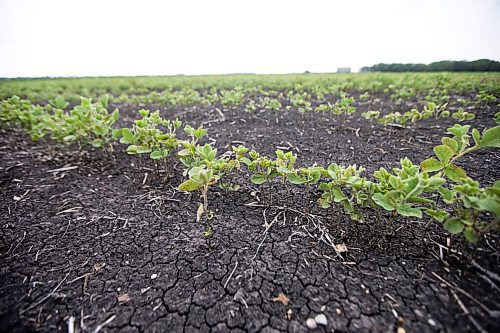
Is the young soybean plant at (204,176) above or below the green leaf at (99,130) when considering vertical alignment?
below

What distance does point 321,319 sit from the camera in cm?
101

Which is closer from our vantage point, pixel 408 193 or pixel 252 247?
pixel 408 193

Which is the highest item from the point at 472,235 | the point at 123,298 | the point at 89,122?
the point at 89,122

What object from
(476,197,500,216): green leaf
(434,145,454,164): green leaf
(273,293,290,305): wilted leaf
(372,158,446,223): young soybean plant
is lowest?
(273,293,290,305): wilted leaf

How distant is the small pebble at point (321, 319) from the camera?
1.00 m

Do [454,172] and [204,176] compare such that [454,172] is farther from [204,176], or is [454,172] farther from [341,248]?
[204,176]

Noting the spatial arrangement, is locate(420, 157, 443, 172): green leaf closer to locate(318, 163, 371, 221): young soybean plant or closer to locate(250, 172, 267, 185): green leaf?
locate(318, 163, 371, 221): young soybean plant

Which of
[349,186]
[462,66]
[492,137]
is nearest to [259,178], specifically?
[349,186]

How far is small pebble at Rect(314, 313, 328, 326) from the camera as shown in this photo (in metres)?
1.00

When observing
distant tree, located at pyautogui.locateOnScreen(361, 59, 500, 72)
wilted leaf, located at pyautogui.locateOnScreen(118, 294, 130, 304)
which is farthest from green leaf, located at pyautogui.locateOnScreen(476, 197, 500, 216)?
distant tree, located at pyautogui.locateOnScreen(361, 59, 500, 72)

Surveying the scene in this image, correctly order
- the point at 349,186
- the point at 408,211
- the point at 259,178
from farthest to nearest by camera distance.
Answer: the point at 259,178, the point at 349,186, the point at 408,211

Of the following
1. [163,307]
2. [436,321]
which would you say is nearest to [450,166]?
[436,321]

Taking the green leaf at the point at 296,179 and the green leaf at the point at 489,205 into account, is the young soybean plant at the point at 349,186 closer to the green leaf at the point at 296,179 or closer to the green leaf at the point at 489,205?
the green leaf at the point at 296,179

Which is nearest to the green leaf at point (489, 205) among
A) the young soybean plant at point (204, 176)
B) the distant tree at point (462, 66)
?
the young soybean plant at point (204, 176)
